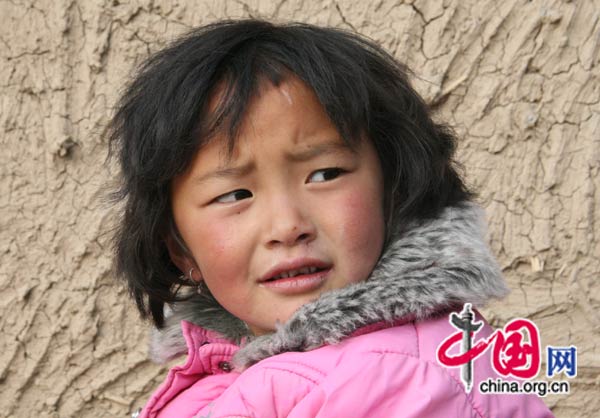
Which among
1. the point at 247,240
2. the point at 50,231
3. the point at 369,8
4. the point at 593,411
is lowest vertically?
the point at 593,411

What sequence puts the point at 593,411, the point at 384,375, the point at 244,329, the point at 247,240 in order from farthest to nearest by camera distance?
the point at 593,411
the point at 244,329
the point at 247,240
the point at 384,375

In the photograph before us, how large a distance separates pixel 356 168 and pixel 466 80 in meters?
1.32

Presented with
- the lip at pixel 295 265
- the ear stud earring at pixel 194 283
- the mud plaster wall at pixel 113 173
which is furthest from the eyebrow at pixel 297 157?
the mud plaster wall at pixel 113 173

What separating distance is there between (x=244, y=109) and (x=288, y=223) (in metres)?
0.22

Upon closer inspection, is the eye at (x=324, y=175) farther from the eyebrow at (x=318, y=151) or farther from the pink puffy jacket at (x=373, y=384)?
the pink puffy jacket at (x=373, y=384)

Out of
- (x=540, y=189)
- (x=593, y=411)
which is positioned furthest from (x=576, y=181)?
(x=593, y=411)

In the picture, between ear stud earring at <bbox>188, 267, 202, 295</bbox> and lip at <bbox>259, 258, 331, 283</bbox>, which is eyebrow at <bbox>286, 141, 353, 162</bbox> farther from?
ear stud earring at <bbox>188, 267, 202, 295</bbox>

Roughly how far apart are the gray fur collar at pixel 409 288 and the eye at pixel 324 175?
16 centimetres

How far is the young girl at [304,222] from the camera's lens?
1.42 m

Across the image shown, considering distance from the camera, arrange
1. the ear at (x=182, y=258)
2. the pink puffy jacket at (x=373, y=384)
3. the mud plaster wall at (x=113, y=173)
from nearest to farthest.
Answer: the pink puffy jacket at (x=373, y=384)
the ear at (x=182, y=258)
the mud plaster wall at (x=113, y=173)

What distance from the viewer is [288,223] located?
154 centimetres

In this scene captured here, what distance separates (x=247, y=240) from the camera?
160 centimetres

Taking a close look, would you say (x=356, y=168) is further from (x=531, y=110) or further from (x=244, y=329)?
(x=531, y=110)

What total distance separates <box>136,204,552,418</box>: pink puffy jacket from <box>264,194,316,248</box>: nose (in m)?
0.11
